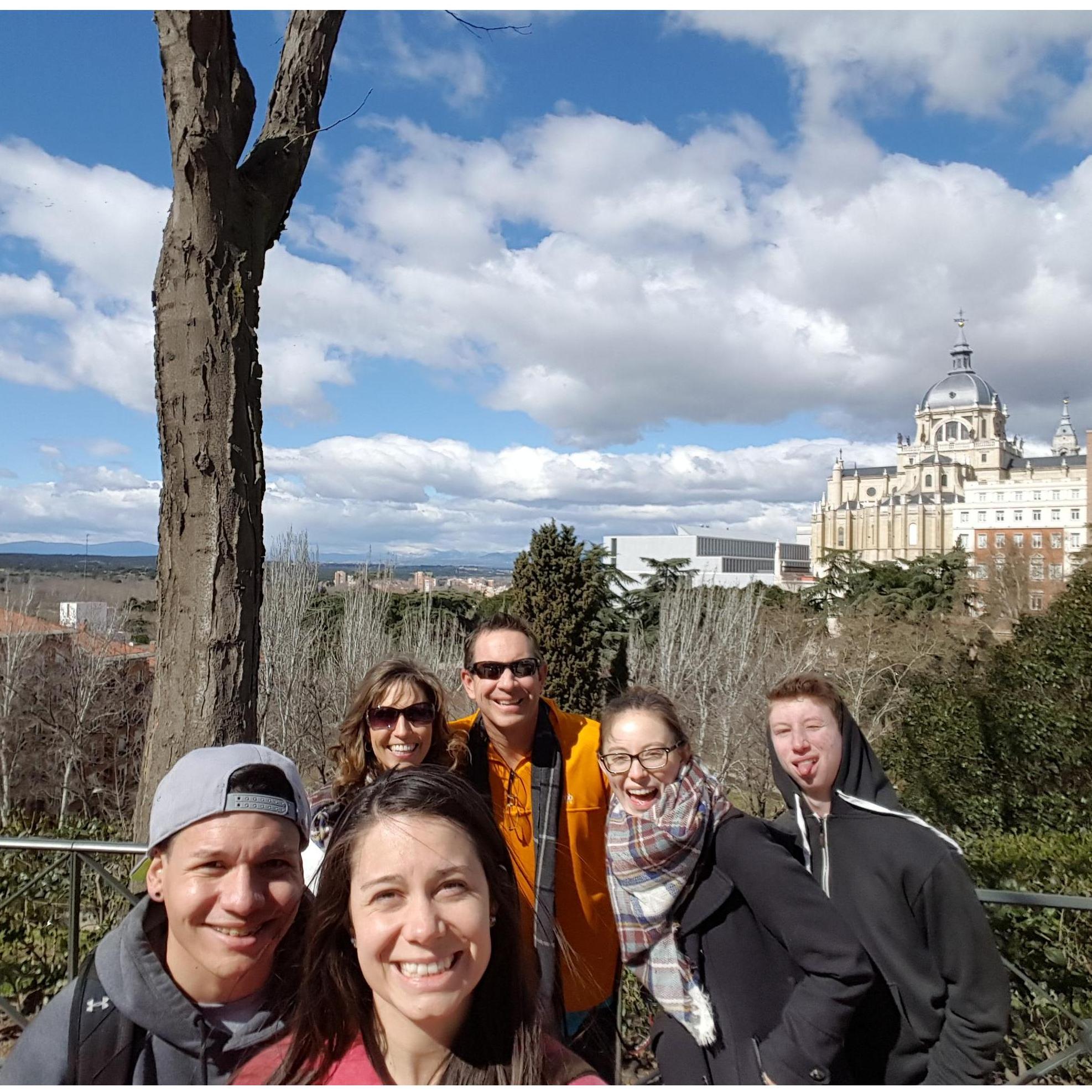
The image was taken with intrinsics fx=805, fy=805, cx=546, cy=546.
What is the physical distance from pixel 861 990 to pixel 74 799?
24621 mm

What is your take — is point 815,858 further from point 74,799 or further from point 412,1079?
point 74,799

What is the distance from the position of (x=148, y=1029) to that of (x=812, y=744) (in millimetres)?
1579

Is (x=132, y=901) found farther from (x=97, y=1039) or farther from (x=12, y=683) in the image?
(x=12, y=683)

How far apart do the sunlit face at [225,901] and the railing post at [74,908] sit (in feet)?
6.26

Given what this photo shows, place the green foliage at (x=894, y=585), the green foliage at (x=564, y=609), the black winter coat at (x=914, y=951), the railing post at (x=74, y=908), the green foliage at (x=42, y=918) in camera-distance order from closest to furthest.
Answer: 1. the black winter coat at (x=914, y=951)
2. the railing post at (x=74, y=908)
3. the green foliage at (x=42, y=918)
4. the green foliage at (x=564, y=609)
5. the green foliage at (x=894, y=585)

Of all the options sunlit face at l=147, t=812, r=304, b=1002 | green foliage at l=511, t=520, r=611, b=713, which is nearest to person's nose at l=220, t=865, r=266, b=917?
sunlit face at l=147, t=812, r=304, b=1002

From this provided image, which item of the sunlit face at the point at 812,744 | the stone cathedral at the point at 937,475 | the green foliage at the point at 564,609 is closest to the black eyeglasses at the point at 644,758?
the sunlit face at the point at 812,744

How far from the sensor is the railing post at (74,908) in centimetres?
304

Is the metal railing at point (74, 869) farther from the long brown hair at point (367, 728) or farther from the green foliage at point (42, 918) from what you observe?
the long brown hair at point (367, 728)

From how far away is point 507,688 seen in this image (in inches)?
101

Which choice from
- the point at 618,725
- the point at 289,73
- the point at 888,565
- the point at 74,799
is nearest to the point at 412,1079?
the point at 618,725

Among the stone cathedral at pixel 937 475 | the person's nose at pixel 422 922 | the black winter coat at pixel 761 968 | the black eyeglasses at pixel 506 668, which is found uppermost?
the stone cathedral at pixel 937 475

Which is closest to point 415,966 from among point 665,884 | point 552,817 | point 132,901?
point 665,884

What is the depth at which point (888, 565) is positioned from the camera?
117ft
